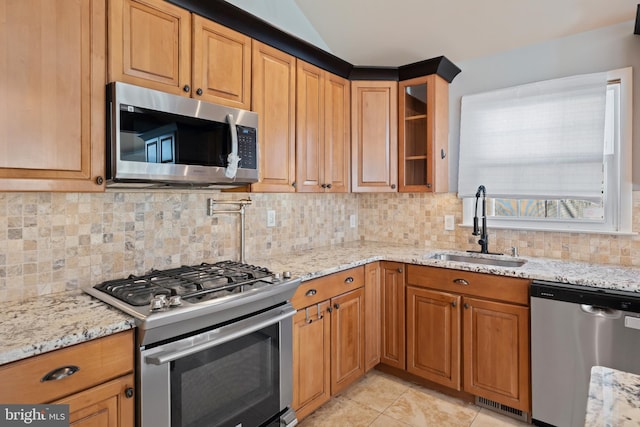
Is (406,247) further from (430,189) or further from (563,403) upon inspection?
(563,403)

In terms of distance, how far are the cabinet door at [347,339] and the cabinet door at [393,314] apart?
9.6 inches

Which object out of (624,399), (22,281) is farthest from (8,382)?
(624,399)

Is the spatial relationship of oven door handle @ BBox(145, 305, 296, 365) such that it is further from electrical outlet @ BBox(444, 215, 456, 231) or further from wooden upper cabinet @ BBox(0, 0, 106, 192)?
electrical outlet @ BBox(444, 215, 456, 231)

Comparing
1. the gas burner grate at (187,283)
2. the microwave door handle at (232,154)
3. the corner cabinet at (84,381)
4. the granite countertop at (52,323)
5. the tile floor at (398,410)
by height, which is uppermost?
the microwave door handle at (232,154)

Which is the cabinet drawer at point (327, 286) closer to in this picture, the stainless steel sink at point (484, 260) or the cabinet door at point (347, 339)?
the cabinet door at point (347, 339)

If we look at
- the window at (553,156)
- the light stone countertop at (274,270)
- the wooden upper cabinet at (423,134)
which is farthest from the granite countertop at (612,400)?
the wooden upper cabinet at (423,134)

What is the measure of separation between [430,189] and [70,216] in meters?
2.34

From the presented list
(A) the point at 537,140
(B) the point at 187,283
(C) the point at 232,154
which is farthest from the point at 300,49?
(A) the point at 537,140

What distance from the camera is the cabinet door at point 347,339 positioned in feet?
7.68

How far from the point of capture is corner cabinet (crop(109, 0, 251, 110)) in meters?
1.60

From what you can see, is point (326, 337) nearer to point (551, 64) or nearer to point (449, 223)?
point (449, 223)

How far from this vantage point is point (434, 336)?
2504 mm

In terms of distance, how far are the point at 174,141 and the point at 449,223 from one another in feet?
7.32

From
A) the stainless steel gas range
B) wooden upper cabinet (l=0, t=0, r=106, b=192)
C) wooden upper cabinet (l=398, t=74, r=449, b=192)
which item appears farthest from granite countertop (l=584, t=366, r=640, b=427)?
wooden upper cabinet (l=398, t=74, r=449, b=192)
